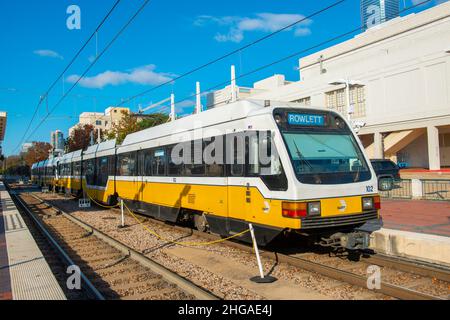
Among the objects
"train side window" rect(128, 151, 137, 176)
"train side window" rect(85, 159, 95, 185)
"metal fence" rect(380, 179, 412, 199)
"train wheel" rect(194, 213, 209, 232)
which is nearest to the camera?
"train wheel" rect(194, 213, 209, 232)

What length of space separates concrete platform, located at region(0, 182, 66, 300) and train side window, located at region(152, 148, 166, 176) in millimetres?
4028

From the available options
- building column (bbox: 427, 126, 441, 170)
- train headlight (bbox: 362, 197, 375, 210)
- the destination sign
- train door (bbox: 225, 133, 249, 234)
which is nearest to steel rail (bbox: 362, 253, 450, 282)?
train headlight (bbox: 362, 197, 375, 210)

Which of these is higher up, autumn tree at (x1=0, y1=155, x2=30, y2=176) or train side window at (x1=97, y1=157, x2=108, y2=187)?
autumn tree at (x1=0, y1=155, x2=30, y2=176)

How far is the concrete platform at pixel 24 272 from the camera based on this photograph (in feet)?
18.2

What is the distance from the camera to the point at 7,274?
6.77 m

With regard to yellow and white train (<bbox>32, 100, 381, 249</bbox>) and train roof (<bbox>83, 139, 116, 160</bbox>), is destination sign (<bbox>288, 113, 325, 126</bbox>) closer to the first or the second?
yellow and white train (<bbox>32, 100, 381, 249</bbox>)

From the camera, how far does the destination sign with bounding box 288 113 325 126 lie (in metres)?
7.57

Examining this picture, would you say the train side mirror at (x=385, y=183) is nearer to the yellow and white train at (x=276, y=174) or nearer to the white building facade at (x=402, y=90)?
the white building facade at (x=402, y=90)

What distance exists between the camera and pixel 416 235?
26.7ft

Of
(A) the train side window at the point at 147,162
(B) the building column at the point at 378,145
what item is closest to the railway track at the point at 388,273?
(A) the train side window at the point at 147,162

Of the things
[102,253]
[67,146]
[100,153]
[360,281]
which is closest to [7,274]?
[102,253]

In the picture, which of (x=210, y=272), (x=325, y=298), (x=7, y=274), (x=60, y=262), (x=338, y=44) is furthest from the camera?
(x=338, y=44)

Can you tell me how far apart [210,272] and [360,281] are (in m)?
2.66
